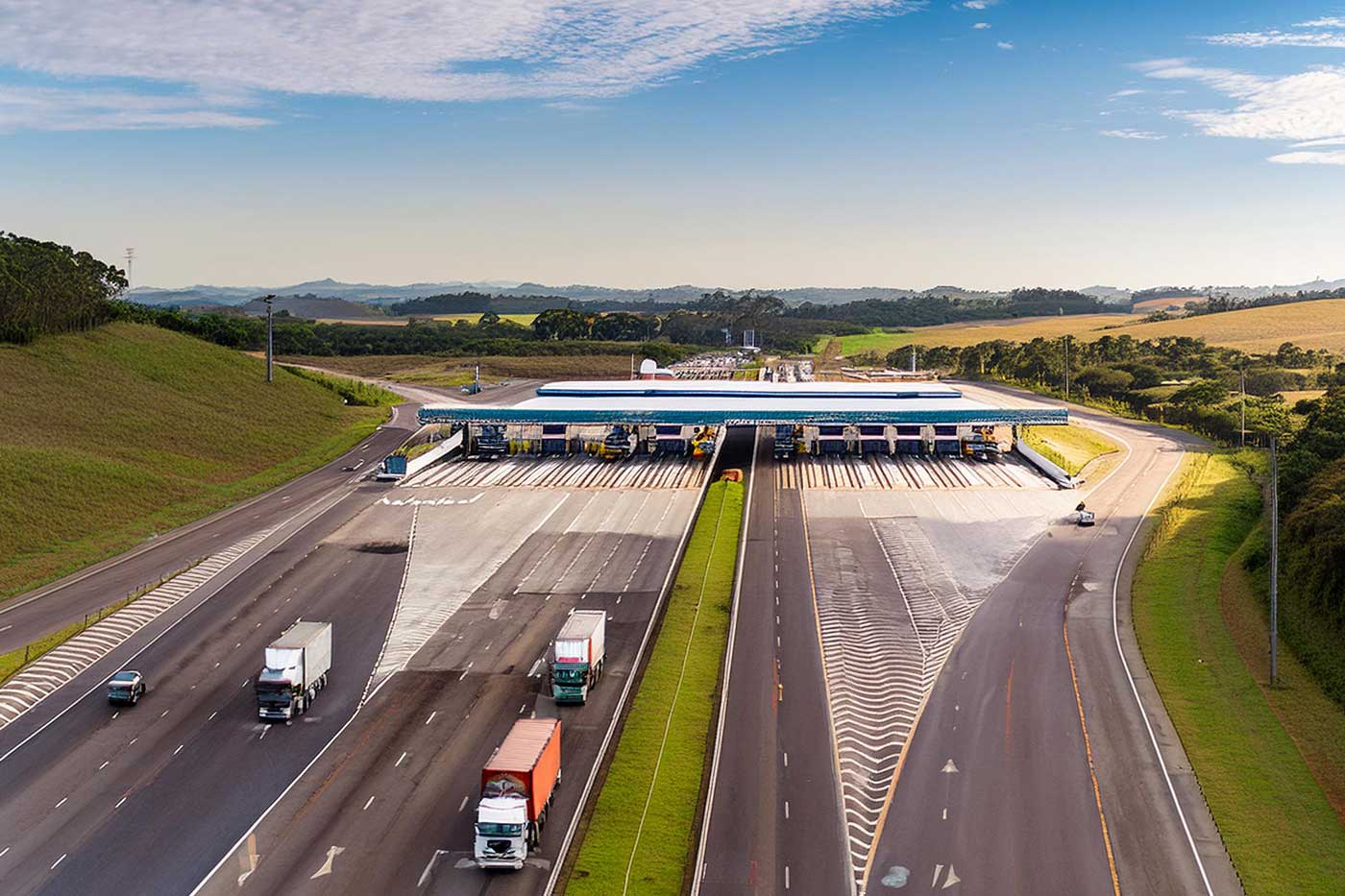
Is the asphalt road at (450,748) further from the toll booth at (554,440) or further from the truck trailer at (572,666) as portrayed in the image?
the toll booth at (554,440)

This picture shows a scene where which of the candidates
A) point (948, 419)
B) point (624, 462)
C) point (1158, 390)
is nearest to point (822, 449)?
point (948, 419)

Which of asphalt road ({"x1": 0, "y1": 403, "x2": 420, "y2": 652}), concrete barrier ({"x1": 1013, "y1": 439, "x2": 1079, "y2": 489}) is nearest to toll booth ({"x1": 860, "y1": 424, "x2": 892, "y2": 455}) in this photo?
concrete barrier ({"x1": 1013, "y1": 439, "x2": 1079, "y2": 489})

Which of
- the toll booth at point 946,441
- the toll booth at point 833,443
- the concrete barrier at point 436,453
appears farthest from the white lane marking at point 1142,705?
the concrete barrier at point 436,453

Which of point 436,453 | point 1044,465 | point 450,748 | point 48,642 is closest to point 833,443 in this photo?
point 1044,465

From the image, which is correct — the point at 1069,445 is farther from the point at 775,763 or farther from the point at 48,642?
the point at 48,642

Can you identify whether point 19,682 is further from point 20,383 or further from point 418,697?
point 20,383

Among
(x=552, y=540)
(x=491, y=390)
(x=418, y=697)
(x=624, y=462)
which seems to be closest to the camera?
(x=418, y=697)

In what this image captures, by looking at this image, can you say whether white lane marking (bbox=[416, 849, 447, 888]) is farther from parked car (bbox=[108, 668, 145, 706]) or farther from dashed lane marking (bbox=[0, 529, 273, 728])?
dashed lane marking (bbox=[0, 529, 273, 728])
